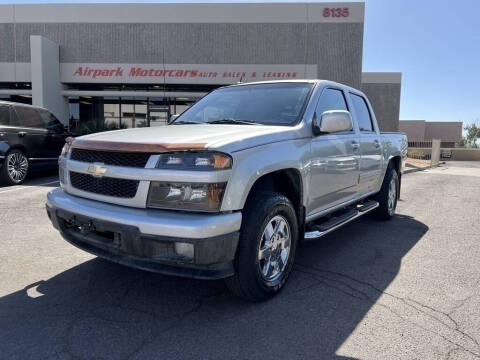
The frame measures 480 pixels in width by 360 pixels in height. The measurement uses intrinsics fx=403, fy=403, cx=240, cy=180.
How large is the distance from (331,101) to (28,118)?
309 inches

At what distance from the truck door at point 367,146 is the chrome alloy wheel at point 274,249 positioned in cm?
202

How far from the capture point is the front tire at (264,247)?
300cm

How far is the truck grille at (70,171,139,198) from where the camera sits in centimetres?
296

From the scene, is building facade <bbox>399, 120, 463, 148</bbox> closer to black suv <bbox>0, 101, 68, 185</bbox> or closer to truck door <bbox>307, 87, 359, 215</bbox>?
black suv <bbox>0, 101, 68, 185</bbox>

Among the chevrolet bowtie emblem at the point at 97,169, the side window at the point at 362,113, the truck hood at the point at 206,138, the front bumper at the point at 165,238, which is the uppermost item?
the side window at the point at 362,113

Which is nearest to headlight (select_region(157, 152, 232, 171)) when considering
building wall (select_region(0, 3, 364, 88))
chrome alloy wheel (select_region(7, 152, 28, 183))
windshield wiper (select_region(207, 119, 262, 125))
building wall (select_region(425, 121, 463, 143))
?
windshield wiper (select_region(207, 119, 262, 125))

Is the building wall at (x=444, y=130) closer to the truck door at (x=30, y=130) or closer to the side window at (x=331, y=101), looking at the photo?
the truck door at (x=30, y=130)

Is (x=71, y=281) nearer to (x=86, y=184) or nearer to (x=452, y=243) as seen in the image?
(x=86, y=184)

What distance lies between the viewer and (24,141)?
9.26 metres

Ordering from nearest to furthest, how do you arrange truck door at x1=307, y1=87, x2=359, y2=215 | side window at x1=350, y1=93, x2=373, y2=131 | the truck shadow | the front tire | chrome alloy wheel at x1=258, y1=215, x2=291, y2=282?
the truck shadow → the front tire → chrome alloy wheel at x1=258, y1=215, x2=291, y2=282 → truck door at x1=307, y1=87, x2=359, y2=215 → side window at x1=350, y1=93, x2=373, y2=131

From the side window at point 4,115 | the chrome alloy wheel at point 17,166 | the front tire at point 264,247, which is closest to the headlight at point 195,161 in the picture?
the front tire at point 264,247

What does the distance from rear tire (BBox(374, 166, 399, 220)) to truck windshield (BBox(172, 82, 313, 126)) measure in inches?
109

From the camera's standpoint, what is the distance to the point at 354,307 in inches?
129

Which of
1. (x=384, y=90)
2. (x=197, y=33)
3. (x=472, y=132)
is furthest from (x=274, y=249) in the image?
(x=472, y=132)
